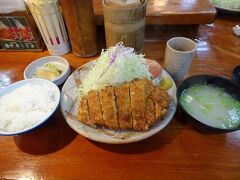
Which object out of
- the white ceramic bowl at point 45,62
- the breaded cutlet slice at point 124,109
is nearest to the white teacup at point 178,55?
the breaded cutlet slice at point 124,109

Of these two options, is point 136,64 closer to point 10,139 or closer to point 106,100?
point 106,100

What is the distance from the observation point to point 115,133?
3.07 ft

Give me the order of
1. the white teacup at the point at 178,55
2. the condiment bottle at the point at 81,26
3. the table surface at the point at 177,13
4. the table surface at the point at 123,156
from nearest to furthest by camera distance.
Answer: the table surface at the point at 123,156 → the white teacup at the point at 178,55 → the condiment bottle at the point at 81,26 → the table surface at the point at 177,13

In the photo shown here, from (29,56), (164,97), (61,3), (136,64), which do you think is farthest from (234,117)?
(29,56)

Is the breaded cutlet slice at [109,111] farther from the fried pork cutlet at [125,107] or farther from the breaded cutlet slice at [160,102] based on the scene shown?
the breaded cutlet slice at [160,102]

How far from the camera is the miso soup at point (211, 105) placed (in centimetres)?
97

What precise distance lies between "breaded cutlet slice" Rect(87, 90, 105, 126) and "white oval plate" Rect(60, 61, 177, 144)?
4 cm

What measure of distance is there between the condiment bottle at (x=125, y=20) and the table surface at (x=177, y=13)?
8.8 inches

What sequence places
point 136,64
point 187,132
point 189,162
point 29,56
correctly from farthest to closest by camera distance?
point 29,56 < point 136,64 < point 187,132 < point 189,162

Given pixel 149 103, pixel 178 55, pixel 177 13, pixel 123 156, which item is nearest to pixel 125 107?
pixel 149 103

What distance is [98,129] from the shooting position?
3.14 feet

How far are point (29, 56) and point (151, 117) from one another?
1.12 meters

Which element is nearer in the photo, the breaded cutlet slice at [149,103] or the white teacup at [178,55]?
the breaded cutlet slice at [149,103]

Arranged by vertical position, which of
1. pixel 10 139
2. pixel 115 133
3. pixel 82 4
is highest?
pixel 82 4
